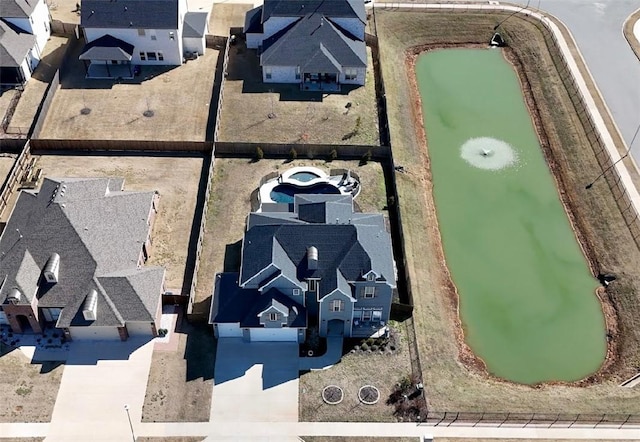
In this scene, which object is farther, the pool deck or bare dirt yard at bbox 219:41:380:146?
bare dirt yard at bbox 219:41:380:146

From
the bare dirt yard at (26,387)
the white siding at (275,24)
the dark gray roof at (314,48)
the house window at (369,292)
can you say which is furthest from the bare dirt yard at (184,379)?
the white siding at (275,24)

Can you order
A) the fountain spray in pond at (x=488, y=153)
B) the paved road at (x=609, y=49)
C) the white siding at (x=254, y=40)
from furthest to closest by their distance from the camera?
the white siding at (x=254, y=40)
the paved road at (x=609, y=49)
the fountain spray in pond at (x=488, y=153)

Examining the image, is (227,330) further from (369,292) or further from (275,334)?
(369,292)

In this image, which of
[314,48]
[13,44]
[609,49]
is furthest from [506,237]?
[13,44]

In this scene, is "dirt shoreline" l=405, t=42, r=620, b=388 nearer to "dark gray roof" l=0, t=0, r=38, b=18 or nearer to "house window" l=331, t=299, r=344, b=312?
"house window" l=331, t=299, r=344, b=312

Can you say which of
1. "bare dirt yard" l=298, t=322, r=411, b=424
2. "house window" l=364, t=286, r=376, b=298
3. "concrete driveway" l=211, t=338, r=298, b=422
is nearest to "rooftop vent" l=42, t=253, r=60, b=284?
"concrete driveway" l=211, t=338, r=298, b=422

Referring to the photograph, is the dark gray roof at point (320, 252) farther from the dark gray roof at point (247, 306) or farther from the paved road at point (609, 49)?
the paved road at point (609, 49)

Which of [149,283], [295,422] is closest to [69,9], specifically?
[149,283]
